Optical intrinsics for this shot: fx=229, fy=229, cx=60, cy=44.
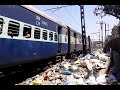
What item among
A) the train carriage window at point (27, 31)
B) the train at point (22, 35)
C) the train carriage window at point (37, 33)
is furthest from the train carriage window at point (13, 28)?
the train carriage window at point (37, 33)

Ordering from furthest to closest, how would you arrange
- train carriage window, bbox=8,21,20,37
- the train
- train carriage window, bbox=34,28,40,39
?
train carriage window, bbox=34,28,40,39, train carriage window, bbox=8,21,20,37, the train

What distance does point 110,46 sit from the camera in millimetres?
10281

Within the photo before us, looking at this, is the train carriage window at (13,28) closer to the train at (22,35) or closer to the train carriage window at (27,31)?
the train at (22,35)

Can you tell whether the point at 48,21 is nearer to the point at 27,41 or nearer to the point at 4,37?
the point at 27,41

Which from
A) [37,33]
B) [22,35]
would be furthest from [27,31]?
[37,33]

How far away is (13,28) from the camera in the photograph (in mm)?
8133

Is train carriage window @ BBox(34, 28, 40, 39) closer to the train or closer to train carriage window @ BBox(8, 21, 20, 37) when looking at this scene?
the train

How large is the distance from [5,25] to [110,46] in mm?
5000

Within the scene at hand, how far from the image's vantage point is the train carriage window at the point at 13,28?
7799mm

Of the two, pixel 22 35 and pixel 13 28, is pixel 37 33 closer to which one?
pixel 22 35

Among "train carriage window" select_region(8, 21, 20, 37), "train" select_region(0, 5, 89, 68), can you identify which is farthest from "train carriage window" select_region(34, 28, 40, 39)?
"train carriage window" select_region(8, 21, 20, 37)

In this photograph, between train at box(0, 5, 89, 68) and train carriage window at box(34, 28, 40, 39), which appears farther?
Result: train carriage window at box(34, 28, 40, 39)

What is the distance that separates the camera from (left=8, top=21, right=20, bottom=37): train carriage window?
307 inches

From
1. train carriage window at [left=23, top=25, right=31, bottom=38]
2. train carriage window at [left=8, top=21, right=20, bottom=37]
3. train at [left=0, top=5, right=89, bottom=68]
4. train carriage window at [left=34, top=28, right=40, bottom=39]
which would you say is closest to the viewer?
train at [left=0, top=5, right=89, bottom=68]
